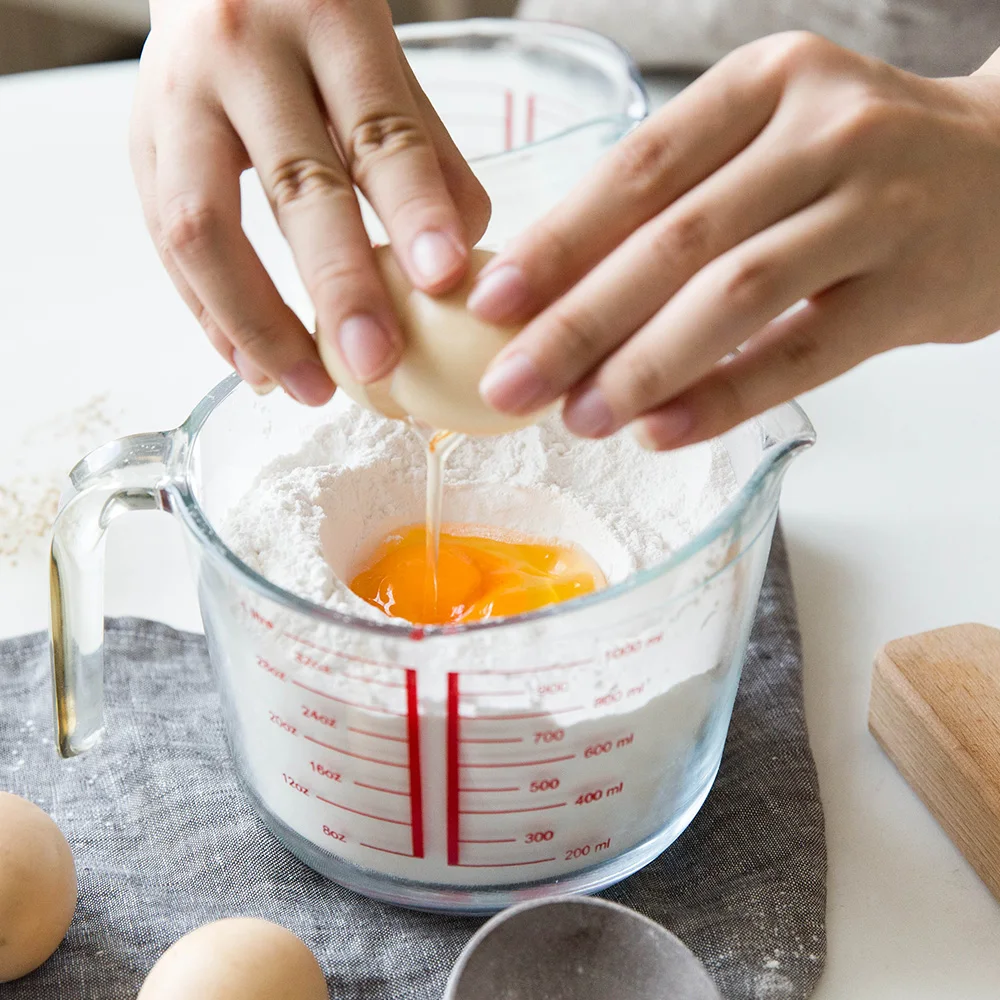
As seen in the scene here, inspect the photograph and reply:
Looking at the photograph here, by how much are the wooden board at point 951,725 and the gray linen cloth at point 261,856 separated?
7 cm

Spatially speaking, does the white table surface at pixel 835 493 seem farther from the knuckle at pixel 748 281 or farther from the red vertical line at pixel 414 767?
the knuckle at pixel 748 281

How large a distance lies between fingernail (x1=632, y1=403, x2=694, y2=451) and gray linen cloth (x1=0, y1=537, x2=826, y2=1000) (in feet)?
1.06

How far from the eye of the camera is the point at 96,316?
138cm

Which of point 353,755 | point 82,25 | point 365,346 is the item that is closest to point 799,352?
point 365,346

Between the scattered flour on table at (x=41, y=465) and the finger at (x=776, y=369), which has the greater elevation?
the finger at (x=776, y=369)

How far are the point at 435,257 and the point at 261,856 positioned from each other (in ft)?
1.44

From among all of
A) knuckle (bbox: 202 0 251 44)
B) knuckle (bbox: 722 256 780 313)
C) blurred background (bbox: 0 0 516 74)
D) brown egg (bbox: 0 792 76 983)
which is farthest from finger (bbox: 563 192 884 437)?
blurred background (bbox: 0 0 516 74)

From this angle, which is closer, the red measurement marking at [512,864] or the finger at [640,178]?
the finger at [640,178]

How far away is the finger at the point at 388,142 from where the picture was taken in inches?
25.7

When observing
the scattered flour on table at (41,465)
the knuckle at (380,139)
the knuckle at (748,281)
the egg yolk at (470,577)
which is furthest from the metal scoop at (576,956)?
the scattered flour on table at (41,465)

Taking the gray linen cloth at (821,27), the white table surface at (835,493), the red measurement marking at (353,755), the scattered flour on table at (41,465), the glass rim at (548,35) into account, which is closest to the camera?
the red measurement marking at (353,755)

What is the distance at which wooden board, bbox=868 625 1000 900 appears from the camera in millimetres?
807

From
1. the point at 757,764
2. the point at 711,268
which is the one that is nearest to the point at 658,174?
the point at 711,268

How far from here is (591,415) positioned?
0.63 metres
